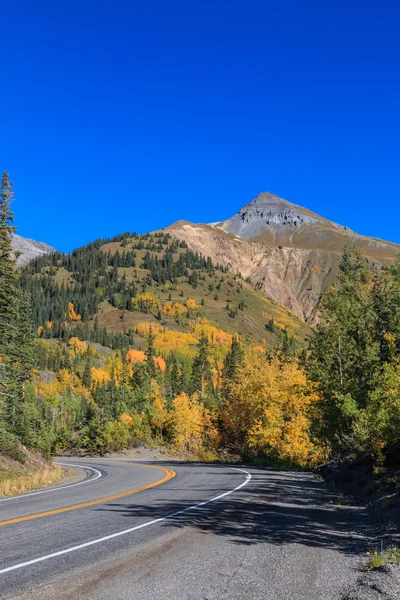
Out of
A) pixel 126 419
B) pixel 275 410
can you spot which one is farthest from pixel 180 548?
pixel 126 419

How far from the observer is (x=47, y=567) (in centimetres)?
623

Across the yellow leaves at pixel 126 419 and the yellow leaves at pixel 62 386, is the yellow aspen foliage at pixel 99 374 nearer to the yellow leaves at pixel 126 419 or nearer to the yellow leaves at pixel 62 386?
the yellow leaves at pixel 62 386

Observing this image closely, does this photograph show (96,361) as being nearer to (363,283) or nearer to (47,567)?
(363,283)

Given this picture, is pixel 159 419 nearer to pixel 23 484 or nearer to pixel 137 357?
pixel 23 484

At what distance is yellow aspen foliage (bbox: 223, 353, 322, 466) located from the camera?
33.1 m

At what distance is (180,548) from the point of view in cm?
745

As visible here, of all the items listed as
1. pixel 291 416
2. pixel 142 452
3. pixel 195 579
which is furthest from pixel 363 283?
pixel 142 452

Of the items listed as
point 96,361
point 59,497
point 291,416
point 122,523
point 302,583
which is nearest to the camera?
point 302,583

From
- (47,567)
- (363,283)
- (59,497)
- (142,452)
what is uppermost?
(363,283)

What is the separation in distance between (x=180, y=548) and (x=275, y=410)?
28.8 metres

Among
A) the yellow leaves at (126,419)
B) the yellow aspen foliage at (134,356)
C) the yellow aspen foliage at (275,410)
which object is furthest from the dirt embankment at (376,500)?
the yellow aspen foliage at (134,356)

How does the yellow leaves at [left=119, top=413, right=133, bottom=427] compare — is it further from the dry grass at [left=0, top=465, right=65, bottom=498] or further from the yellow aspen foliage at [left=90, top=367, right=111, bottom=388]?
the yellow aspen foliage at [left=90, top=367, right=111, bottom=388]

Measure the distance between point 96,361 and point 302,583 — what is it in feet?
567

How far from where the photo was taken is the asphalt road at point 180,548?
554 cm
